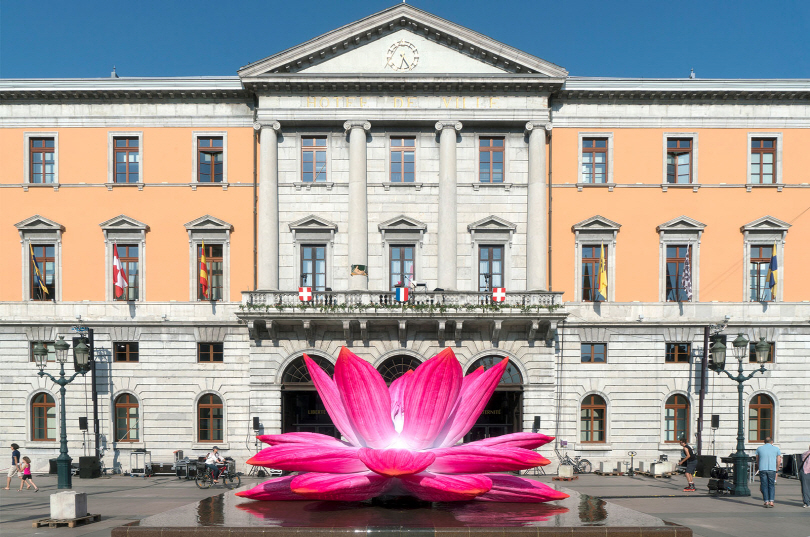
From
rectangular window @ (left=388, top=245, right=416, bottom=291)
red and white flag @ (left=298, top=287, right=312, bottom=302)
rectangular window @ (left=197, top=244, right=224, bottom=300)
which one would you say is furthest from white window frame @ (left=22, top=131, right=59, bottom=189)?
rectangular window @ (left=388, top=245, right=416, bottom=291)

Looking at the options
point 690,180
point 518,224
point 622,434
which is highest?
point 690,180

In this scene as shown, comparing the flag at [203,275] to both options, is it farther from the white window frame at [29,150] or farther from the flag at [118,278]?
the white window frame at [29,150]

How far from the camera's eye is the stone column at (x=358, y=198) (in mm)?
30250

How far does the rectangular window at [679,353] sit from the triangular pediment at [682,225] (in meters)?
5.70

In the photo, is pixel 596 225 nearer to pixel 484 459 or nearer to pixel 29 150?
pixel 484 459

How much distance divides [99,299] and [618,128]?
27.3 m

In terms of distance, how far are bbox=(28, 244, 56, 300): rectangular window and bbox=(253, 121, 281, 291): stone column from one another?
34.3ft

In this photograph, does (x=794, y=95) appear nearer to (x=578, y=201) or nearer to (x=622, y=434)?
(x=578, y=201)

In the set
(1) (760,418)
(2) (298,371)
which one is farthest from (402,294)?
(1) (760,418)

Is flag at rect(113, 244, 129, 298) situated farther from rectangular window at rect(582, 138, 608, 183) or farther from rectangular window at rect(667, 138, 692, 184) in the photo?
rectangular window at rect(667, 138, 692, 184)

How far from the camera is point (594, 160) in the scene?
103ft

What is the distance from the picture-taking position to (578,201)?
31125 mm

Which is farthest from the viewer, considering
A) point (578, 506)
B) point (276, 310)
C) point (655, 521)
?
point (276, 310)

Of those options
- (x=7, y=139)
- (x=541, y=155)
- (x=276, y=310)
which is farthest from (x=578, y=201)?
(x=7, y=139)
